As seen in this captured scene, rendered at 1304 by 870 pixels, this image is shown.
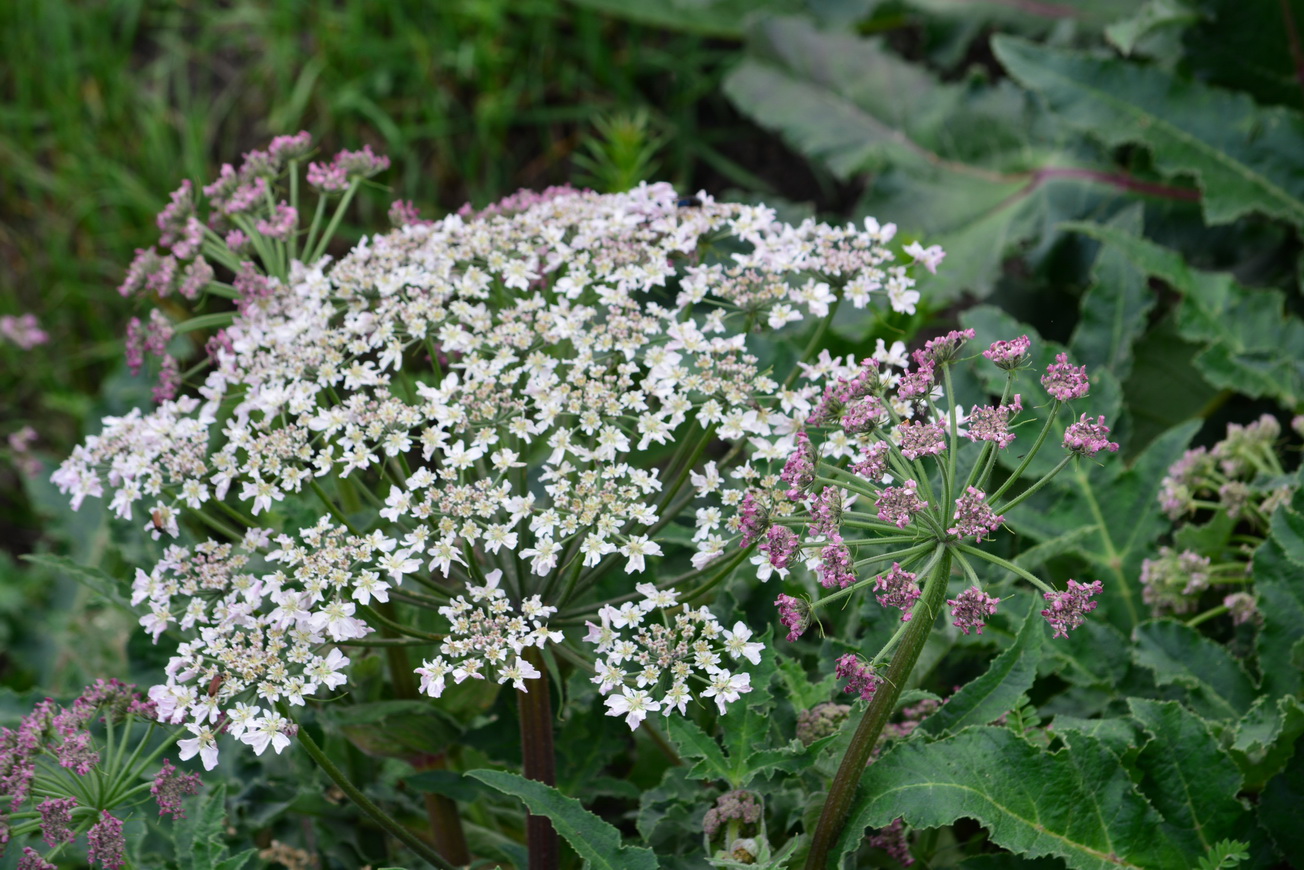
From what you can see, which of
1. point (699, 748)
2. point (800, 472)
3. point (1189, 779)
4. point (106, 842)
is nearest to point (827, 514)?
point (800, 472)

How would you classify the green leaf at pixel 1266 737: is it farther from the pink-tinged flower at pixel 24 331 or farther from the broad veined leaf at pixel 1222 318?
the pink-tinged flower at pixel 24 331

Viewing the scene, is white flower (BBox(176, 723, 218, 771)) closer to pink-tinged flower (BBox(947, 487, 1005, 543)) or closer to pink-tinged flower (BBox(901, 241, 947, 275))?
pink-tinged flower (BBox(947, 487, 1005, 543))

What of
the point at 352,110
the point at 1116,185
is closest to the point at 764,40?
the point at 1116,185

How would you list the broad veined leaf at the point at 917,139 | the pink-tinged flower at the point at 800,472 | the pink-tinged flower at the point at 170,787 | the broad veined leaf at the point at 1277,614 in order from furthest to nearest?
1. the broad veined leaf at the point at 917,139
2. the broad veined leaf at the point at 1277,614
3. the pink-tinged flower at the point at 170,787
4. the pink-tinged flower at the point at 800,472

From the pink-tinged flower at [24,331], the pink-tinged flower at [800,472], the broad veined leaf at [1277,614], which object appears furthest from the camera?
the pink-tinged flower at [24,331]

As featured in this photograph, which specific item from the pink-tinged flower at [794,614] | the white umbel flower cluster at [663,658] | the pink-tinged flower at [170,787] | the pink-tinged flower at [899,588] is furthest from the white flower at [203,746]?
the pink-tinged flower at [899,588]

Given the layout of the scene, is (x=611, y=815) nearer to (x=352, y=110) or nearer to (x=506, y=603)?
(x=506, y=603)
